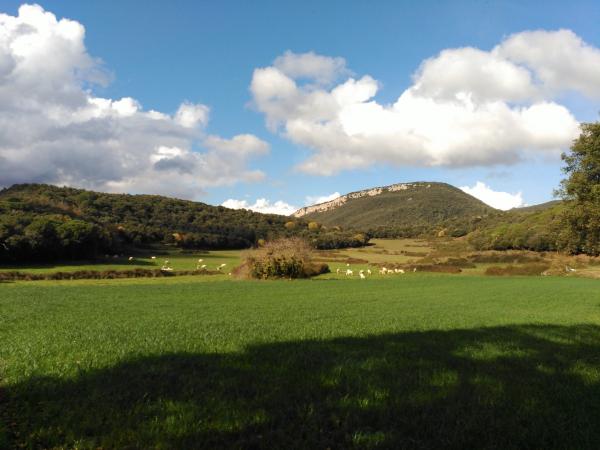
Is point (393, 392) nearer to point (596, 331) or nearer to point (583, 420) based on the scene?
point (583, 420)

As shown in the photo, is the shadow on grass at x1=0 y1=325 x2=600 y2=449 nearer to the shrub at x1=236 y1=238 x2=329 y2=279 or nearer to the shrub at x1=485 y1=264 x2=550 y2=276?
the shrub at x1=236 y1=238 x2=329 y2=279

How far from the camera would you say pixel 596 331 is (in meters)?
16.8

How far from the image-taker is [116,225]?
104062mm

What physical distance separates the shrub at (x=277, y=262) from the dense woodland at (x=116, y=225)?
7.26 m

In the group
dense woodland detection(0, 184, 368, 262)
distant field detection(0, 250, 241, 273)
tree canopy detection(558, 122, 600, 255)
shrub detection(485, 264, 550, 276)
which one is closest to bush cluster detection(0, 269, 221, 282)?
distant field detection(0, 250, 241, 273)

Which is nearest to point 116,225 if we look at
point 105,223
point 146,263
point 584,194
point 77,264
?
point 105,223

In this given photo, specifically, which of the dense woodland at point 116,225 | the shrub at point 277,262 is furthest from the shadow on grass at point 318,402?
the dense woodland at point 116,225

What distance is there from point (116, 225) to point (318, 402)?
10661cm

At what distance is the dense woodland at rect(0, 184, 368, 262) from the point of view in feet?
232

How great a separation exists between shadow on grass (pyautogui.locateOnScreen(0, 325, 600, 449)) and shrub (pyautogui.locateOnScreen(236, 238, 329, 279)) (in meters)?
52.7

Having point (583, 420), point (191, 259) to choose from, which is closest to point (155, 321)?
point (583, 420)

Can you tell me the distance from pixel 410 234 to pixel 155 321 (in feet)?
428

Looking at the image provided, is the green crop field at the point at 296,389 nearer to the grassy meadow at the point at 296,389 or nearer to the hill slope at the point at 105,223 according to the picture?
the grassy meadow at the point at 296,389

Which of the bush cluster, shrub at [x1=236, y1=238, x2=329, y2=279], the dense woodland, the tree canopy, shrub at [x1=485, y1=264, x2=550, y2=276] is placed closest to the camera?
the tree canopy
